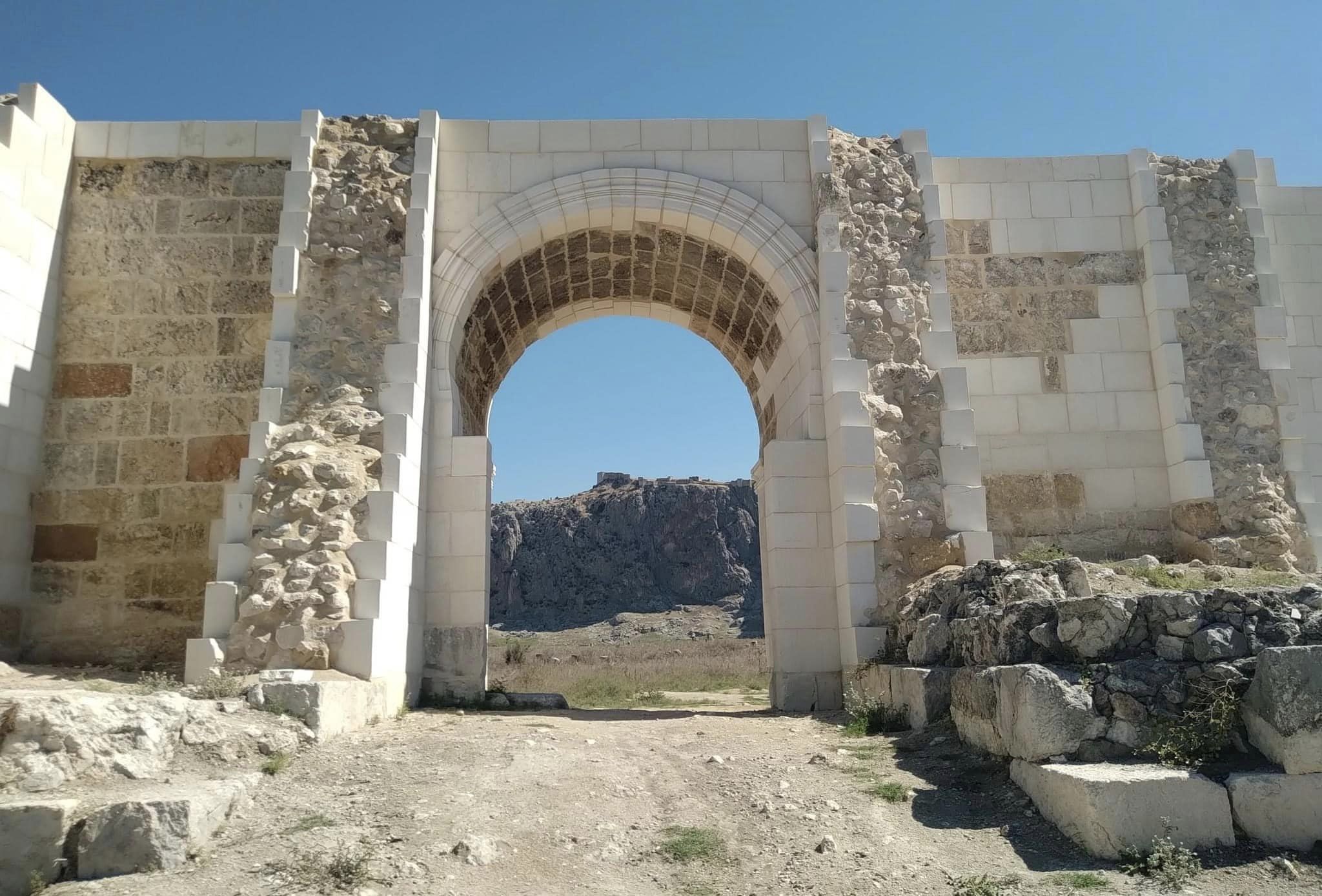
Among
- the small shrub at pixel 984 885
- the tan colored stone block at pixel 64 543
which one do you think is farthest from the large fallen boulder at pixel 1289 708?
the tan colored stone block at pixel 64 543

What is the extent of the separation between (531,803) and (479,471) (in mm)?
4347

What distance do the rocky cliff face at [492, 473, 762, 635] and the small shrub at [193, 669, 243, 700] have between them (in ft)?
121

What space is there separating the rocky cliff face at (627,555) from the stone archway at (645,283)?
3327 cm

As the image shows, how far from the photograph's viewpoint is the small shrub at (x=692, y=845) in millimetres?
4141

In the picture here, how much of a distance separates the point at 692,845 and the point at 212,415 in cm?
648

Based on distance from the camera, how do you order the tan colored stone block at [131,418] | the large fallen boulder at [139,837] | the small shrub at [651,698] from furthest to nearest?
1. the small shrub at [651,698]
2. the tan colored stone block at [131,418]
3. the large fallen boulder at [139,837]

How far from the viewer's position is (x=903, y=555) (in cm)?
820

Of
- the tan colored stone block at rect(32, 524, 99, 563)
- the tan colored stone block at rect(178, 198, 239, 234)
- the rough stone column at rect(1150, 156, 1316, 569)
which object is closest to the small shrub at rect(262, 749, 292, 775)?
the tan colored stone block at rect(32, 524, 99, 563)

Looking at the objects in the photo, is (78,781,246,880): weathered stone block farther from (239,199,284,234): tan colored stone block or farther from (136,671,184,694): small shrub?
(239,199,284,234): tan colored stone block

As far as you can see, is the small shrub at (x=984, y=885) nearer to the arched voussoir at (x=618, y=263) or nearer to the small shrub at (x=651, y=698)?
the arched voussoir at (x=618, y=263)

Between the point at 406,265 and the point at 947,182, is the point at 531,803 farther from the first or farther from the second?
the point at 947,182

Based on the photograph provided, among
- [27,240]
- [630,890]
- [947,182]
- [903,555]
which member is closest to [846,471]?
[903,555]

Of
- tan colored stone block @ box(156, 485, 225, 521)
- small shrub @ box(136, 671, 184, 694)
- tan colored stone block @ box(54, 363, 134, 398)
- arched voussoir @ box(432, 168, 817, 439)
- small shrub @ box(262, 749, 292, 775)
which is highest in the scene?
arched voussoir @ box(432, 168, 817, 439)

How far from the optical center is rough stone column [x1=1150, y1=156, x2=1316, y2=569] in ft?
28.7
